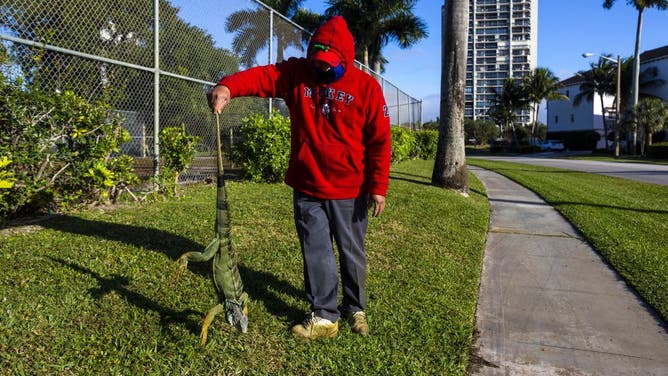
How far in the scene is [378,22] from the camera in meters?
27.6

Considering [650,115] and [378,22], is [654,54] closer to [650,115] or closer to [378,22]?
[650,115]

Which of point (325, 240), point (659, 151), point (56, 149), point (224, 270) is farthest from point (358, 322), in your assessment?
point (659, 151)

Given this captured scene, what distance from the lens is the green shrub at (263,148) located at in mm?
8141

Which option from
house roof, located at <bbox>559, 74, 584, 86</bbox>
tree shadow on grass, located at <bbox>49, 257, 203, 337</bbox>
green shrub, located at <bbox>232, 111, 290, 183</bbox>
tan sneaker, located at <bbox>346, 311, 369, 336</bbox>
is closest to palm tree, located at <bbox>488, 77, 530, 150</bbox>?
house roof, located at <bbox>559, 74, 584, 86</bbox>

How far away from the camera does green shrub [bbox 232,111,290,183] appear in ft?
26.7

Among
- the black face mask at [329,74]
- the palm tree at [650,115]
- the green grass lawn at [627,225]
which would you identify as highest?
the palm tree at [650,115]

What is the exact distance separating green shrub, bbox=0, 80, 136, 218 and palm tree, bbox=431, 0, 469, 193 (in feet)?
19.1

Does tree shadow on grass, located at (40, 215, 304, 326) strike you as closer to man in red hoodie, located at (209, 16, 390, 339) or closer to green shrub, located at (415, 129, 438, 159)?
man in red hoodie, located at (209, 16, 390, 339)

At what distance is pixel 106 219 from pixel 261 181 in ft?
12.0

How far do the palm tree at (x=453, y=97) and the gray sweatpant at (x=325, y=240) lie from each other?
670 centimetres

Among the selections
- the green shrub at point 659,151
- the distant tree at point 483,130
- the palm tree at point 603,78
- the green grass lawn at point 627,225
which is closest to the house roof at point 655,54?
the palm tree at point 603,78

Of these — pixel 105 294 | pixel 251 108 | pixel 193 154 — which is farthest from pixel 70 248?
pixel 251 108

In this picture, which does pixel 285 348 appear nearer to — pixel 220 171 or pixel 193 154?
pixel 220 171

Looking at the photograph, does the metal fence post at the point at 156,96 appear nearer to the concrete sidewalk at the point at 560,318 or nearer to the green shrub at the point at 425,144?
the concrete sidewalk at the point at 560,318
